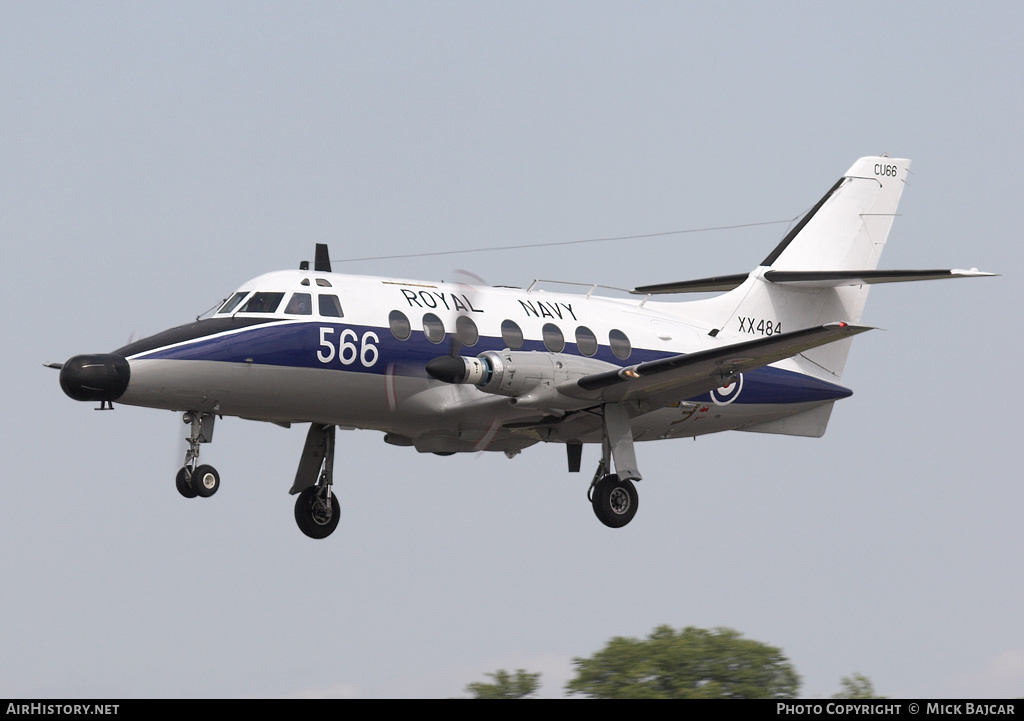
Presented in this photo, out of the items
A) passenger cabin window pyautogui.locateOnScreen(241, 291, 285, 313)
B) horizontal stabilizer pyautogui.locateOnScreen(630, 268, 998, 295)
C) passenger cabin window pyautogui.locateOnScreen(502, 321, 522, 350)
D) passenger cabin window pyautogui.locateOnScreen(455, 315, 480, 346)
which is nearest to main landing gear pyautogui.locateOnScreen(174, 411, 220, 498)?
passenger cabin window pyautogui.locateOnScreen(241, 291, 285, 313)

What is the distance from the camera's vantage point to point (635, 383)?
784 inches

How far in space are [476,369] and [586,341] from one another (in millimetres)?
2819

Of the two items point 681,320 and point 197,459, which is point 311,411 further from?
point 681,320

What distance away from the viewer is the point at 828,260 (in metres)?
24.9

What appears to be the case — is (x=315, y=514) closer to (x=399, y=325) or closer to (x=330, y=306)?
(x=399, y=325)

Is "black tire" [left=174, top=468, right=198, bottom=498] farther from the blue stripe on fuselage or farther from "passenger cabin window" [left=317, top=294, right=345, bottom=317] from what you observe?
"passenger cabin window" [left=317, top=294, right=345, bottom=317]

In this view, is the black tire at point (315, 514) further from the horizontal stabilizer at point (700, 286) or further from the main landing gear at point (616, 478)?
the horizontal stabilizer at point (700, 286)

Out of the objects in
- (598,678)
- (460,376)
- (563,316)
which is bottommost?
(598,678)

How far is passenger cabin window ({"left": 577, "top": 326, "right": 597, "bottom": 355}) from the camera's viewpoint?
21078 millimetres

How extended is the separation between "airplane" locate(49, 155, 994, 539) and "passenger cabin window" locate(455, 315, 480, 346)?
0.08 feet

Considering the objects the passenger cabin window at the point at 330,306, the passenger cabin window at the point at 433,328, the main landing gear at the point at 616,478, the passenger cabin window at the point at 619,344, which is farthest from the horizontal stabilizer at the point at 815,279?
the passenger cabin window at the point at 330,306

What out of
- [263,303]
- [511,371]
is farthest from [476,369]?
[263,303]
